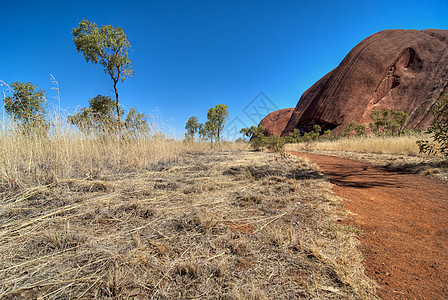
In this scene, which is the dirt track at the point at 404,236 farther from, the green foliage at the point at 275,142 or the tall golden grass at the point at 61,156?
the green foliage at the point at 275,142

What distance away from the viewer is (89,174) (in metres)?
3.18

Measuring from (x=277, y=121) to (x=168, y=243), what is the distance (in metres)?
58.4

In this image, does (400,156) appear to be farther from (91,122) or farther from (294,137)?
(294,137)

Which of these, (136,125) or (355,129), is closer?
(136,125)

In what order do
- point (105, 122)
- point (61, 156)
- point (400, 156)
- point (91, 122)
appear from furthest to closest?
point (400, 156)
point (105, 122)
point (91, 122)
point (61, 156)

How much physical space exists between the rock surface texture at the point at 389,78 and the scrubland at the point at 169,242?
119ft

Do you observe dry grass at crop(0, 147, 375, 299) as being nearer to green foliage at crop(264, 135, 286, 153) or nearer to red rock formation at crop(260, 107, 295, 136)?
green foliage at crop(264, 135, 286, 153)

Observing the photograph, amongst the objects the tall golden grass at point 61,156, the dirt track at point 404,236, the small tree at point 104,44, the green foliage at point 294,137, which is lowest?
the dirt track at point 404,236

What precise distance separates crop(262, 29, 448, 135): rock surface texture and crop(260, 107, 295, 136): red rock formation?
17236 millimetres

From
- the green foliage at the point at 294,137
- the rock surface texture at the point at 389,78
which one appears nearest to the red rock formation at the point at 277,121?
the rock surface texture at the point at 389,78

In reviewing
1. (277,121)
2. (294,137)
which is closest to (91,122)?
(294,137)

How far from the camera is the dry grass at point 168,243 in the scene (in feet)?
3.15

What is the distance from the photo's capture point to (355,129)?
25.3 meters

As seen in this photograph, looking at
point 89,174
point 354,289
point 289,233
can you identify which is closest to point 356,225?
point 289,233
